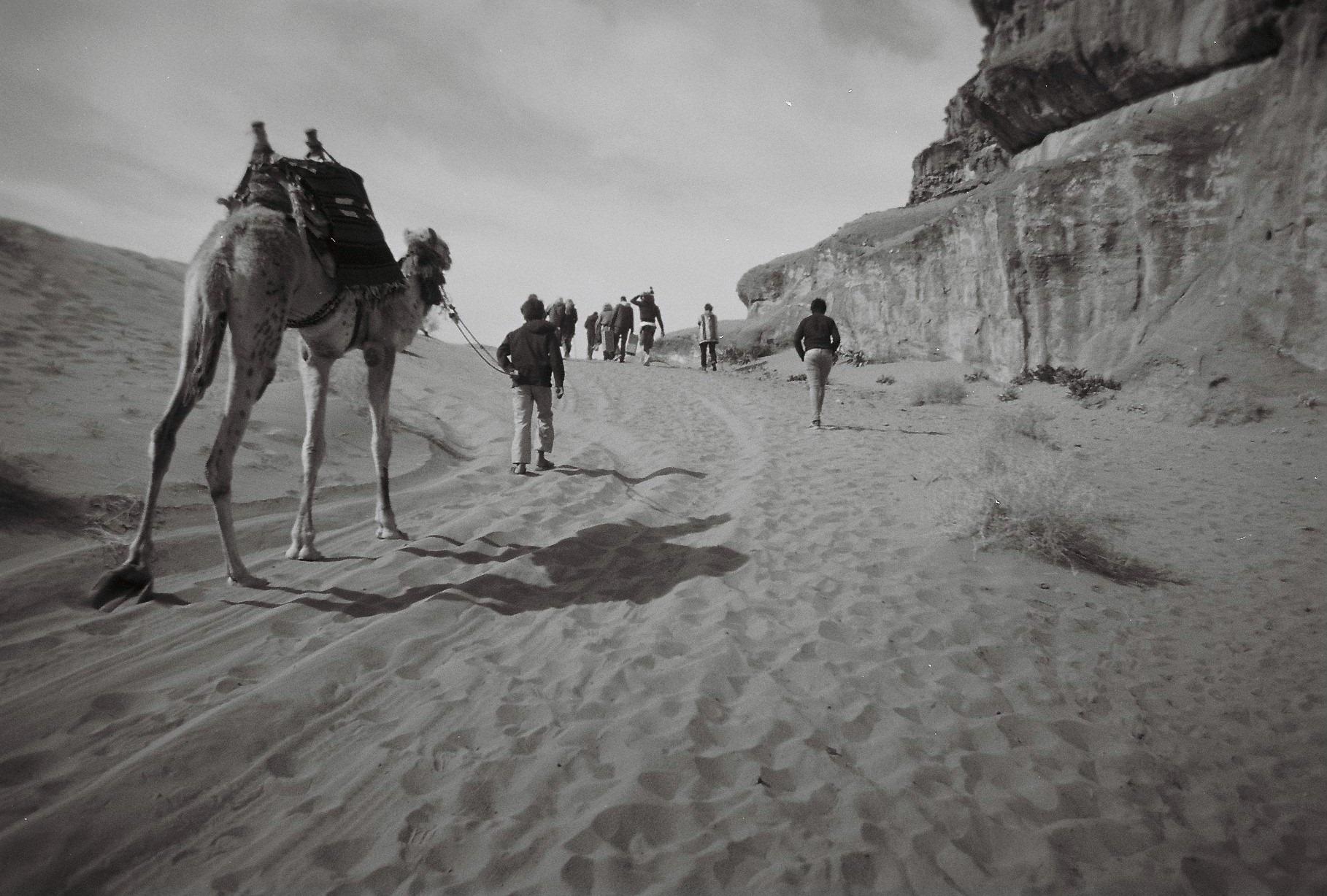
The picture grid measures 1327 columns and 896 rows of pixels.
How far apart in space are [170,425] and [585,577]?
8.99 feet

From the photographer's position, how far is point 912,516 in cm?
612

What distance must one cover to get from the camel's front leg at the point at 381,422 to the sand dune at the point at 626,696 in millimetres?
216

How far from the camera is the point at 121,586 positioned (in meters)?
3.57

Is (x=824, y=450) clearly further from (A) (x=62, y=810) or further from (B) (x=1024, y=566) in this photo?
(A) (x=62, y=810)

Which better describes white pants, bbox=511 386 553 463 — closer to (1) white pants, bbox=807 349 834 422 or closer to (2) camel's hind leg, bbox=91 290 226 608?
(2) camel's hind leg, bbox=91 290 226 608

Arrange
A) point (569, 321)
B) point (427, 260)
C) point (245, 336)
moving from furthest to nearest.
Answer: point (569, 321) < point (427, 260) < point (245, 336)

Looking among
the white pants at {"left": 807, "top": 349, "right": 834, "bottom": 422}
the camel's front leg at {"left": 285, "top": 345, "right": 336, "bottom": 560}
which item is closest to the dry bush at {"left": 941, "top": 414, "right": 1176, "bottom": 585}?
the white pants at {"left": 807, "top": 349, "right": 834, "bottom": 422}

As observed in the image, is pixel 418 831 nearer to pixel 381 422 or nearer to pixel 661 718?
pixel 661 718

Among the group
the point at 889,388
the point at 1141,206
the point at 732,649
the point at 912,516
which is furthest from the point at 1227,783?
the point at 889,388

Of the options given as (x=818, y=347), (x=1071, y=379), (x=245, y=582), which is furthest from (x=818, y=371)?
(x=245, y=582)

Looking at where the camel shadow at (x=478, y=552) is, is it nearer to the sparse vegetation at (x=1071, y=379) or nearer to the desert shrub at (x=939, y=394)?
the sparse vegetation at (x=1071, y=379)

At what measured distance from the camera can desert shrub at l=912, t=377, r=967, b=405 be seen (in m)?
14.1

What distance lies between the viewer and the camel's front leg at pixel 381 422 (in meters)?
5.03

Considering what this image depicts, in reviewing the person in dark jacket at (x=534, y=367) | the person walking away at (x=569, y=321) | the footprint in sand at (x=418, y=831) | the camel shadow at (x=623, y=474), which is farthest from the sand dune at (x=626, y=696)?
the person walking away at (x=569, y=321)
